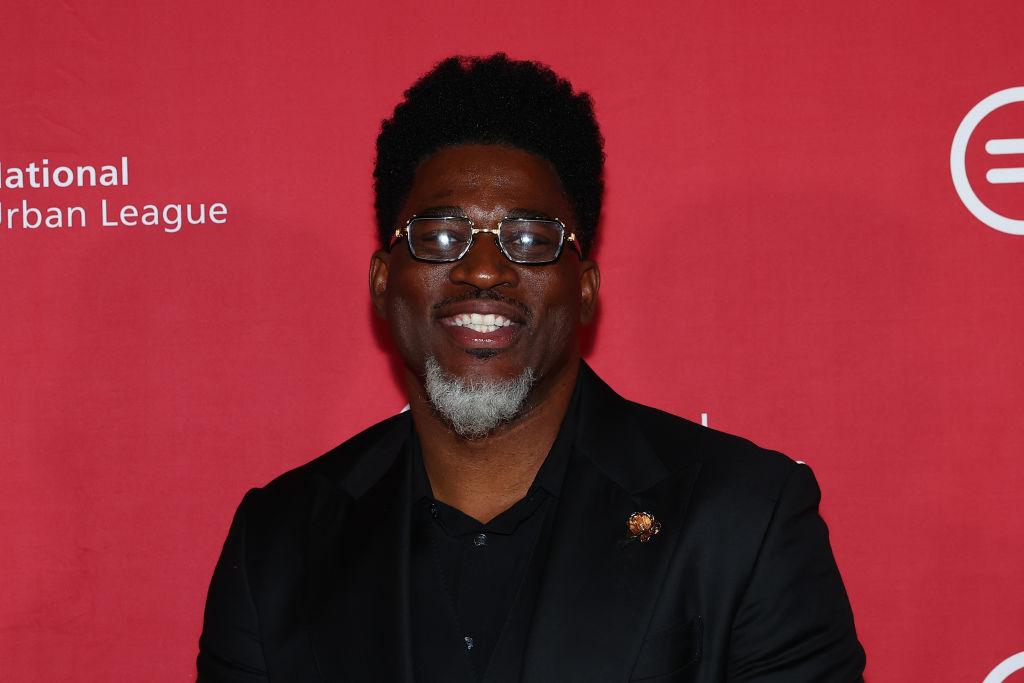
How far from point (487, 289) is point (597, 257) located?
60cm

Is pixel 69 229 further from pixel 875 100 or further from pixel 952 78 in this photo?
pixel 952 78

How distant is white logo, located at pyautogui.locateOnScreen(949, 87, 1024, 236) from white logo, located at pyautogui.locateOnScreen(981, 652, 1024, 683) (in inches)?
36.5

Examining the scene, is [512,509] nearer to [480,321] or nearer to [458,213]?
[480,321]

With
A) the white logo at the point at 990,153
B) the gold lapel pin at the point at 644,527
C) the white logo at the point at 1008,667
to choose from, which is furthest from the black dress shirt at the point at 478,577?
the white logo at the point at 1008,667

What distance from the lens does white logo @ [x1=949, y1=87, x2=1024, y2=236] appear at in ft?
7.16

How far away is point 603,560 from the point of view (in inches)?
67.5

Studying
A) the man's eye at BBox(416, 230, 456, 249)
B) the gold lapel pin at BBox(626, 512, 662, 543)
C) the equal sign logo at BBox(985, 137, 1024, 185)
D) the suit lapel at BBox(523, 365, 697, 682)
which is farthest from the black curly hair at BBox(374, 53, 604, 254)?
the equal sign logo at BBox(985, 137, 1024, 185)

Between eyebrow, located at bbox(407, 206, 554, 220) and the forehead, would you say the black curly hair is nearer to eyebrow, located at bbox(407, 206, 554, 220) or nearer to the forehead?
the forehead

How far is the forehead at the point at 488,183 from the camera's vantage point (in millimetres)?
1809

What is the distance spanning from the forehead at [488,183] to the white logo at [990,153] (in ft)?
3.02

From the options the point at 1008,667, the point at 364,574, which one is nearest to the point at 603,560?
the point at 364,574

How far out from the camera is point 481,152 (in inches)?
74.1

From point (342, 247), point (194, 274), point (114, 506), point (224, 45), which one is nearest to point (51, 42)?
point (224, 45)

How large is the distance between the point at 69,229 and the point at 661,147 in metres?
1.38
